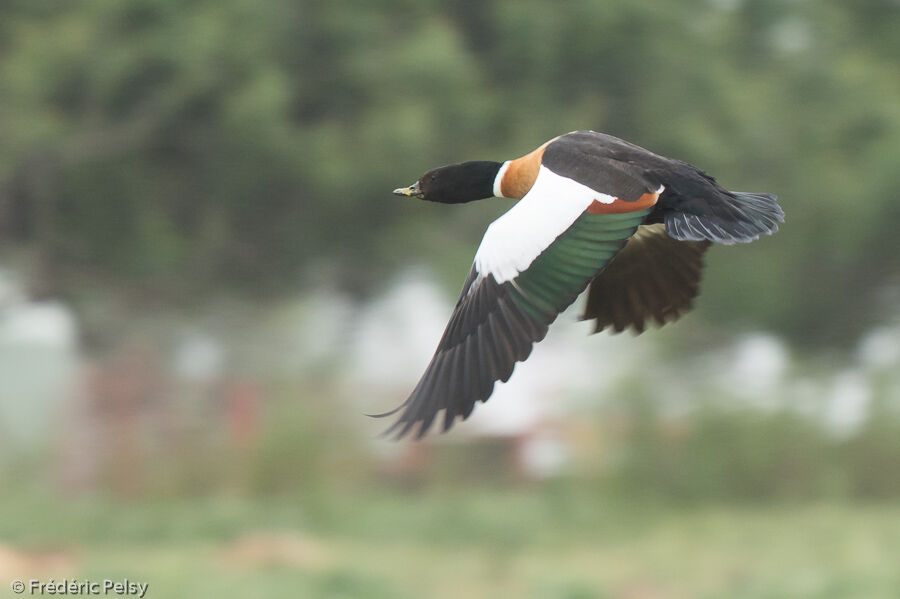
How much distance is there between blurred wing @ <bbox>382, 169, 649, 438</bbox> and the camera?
2.89 metres

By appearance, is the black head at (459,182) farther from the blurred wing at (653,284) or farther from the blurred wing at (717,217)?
the blurred wing at (717,217)

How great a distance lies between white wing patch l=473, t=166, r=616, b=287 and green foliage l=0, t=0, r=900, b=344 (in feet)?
10.3

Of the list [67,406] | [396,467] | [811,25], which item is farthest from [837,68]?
[67,406]

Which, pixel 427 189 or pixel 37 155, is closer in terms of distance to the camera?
pixel 427 189

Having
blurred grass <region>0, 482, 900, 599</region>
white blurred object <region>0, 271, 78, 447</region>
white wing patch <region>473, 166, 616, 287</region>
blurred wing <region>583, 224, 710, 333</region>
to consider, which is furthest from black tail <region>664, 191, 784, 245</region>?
white blurred object <region>0, 271, 78, 447</region>

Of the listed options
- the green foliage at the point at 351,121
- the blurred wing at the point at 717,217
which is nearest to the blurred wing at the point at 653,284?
the blurred wing at the point at 717,217

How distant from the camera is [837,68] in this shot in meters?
6.82

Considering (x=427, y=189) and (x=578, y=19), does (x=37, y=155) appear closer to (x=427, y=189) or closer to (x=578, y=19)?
(x=578, y=19)

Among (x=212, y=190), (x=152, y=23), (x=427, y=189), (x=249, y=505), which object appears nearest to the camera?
(x=427, y=189)

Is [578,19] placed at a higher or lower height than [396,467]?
higher

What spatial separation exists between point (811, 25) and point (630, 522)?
2.62 metres

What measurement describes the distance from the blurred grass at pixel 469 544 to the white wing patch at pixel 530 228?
129 inches

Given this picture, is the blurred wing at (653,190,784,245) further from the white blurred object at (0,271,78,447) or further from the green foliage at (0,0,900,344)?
the white blurred object at (0,271,78,447)

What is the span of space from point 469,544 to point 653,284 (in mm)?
3350
